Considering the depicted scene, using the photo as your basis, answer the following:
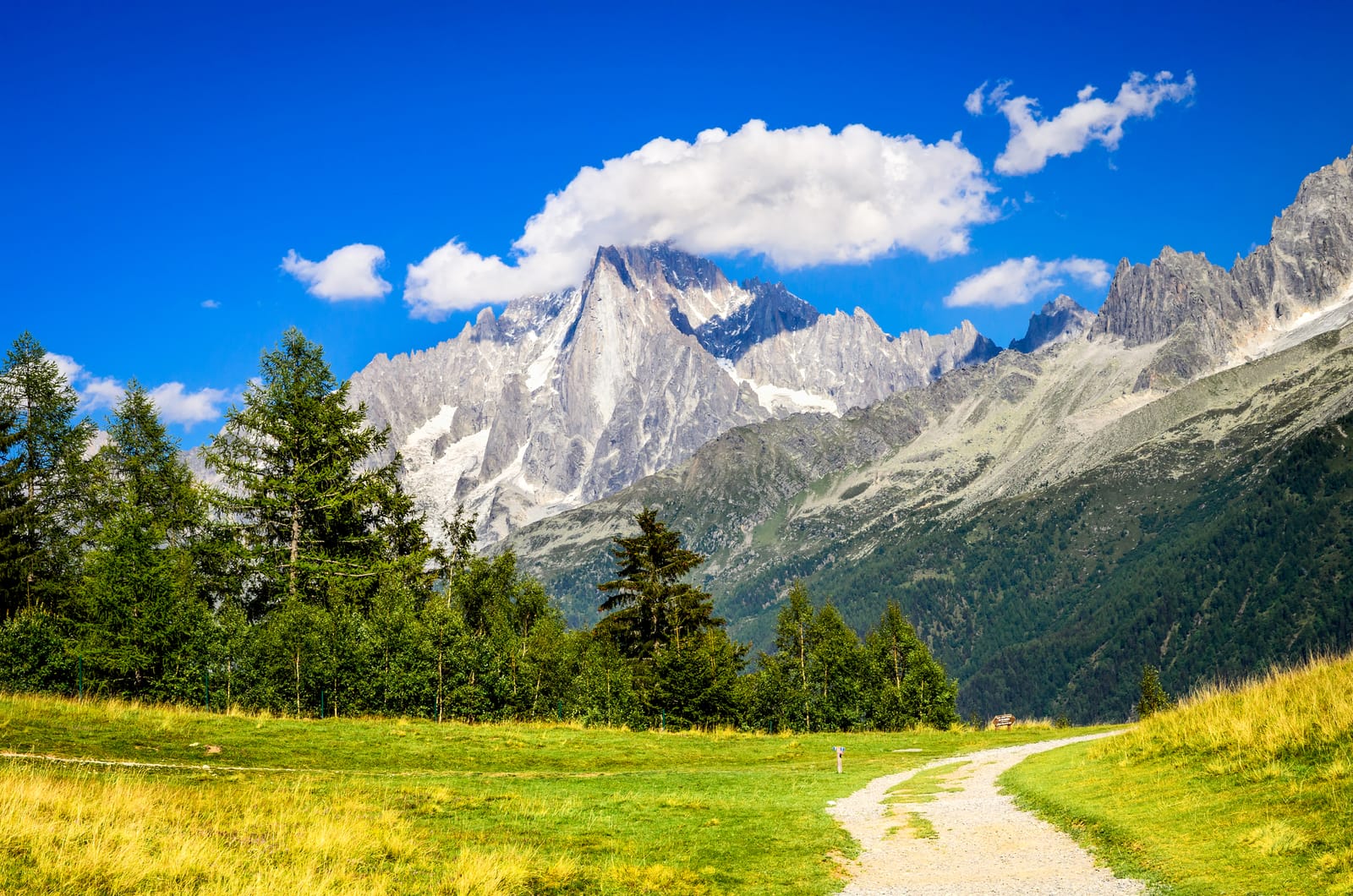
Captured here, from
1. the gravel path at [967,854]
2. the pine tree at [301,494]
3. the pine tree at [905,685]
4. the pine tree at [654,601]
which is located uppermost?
the pine tree at [301,494]

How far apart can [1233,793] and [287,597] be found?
4457 cm

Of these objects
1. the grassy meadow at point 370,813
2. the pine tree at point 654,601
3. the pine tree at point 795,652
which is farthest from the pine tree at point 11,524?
the pine tree at point 795,652

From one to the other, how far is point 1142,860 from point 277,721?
2991 centimetres

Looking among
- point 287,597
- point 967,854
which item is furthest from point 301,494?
point 967,854

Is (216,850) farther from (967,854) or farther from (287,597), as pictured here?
(287,597)

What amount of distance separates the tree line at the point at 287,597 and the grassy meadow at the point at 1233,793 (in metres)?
31.3

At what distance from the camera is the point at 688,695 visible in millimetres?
58625

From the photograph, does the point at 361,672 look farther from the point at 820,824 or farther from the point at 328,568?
the point at 820,824

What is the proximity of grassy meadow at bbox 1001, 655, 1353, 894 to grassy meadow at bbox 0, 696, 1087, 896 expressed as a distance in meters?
5.86

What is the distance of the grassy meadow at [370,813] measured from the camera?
1296cm

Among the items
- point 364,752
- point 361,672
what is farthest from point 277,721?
point 361,672

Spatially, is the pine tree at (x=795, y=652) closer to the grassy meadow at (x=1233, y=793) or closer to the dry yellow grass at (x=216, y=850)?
the grassy meadow at (x=1233, y=793)

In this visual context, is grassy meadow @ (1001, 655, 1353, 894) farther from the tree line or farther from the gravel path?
the tree line

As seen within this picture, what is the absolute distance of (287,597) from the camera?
157ft
